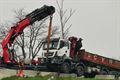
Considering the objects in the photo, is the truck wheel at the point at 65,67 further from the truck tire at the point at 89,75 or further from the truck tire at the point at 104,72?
the truck tire at the point at 104,72

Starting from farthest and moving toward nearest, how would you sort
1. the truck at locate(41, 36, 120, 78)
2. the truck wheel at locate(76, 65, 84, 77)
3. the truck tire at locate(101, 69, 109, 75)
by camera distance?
the truck tire at locate(101, 69, 109, 75) → the truck wheel at locate(76, 65, 84, 77) → the truck at locate(41, 36, 120, 78)

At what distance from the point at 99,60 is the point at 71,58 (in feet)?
9.80

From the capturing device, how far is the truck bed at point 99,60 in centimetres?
3497

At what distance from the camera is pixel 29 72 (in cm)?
3466

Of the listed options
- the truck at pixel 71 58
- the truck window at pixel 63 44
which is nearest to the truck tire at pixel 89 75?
the truck at pixel 71 58

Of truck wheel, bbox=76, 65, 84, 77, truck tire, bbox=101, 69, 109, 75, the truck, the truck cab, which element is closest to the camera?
the truck

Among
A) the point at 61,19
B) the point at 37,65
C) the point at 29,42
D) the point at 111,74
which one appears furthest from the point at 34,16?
the point at 29,42

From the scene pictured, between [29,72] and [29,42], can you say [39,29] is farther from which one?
[29,72]

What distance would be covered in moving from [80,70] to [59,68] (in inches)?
96.6

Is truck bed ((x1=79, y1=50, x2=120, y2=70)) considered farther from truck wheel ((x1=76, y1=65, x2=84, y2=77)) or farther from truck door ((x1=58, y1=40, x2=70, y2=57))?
truck door ((x1=58, y1=40, x2=70, y2=57))

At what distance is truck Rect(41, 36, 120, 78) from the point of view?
3381cm

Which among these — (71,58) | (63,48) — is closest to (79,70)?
(71,58)

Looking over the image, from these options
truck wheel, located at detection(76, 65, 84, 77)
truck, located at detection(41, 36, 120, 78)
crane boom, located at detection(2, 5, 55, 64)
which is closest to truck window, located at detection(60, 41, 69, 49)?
truck, located at detection(41, 36, 120, 78)

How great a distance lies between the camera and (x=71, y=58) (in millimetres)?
34594
